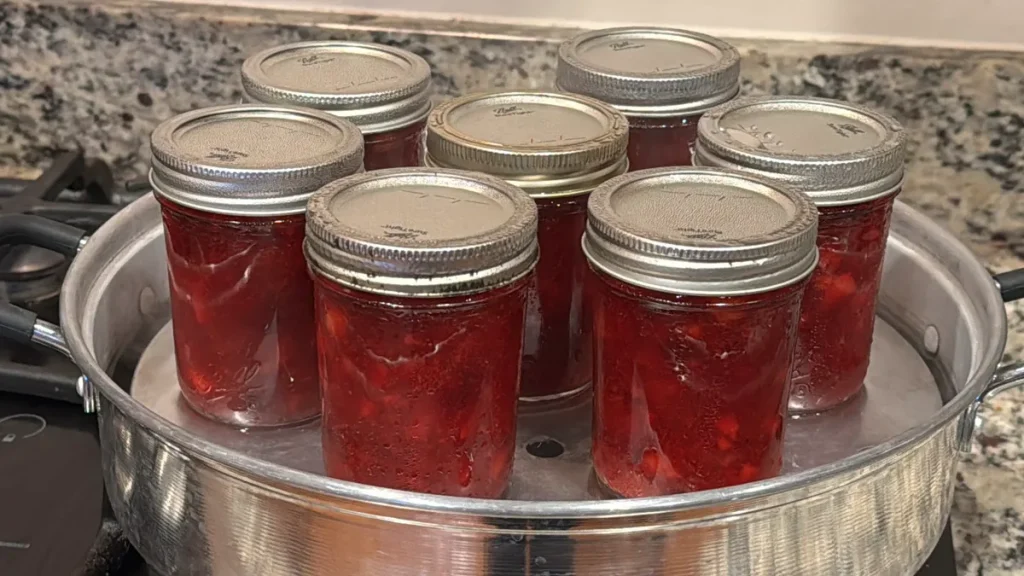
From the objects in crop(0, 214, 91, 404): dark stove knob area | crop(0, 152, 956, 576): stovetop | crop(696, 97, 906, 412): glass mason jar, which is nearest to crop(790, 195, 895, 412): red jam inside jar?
crop(696, 97, 906, 412): glass mason jar

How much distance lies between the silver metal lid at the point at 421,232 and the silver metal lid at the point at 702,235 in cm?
4

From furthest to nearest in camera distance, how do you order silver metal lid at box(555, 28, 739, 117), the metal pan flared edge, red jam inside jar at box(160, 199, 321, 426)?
silver metal lid at box(555, 28, 739, 117)
red jam inside jar at box(160, 199, 321, 426)
the metal pan flared edge

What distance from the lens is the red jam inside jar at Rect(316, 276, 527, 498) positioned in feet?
1.56

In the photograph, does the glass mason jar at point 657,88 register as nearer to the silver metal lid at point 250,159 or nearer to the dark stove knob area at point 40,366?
the silver metal lid at point 250,159

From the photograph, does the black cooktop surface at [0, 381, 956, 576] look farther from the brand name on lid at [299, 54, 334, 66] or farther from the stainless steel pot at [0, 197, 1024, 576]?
the brand name on lid at [299, 54, 334, 66]

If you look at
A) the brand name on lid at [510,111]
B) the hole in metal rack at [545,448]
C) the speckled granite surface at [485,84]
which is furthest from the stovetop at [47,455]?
the brand name on lid at [510,111]

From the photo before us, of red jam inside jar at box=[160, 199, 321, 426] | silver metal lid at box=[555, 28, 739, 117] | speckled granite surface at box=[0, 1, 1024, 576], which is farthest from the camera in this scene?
speckled granite surface at box=[0, 1, 1024, 576]

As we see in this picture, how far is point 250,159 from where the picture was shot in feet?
1.78

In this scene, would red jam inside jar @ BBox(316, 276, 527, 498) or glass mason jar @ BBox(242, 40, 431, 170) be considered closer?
red jam inside jar @ BBox(316, 276, 527, 498)

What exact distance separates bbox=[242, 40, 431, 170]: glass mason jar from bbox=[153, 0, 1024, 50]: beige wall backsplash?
0.60 feet

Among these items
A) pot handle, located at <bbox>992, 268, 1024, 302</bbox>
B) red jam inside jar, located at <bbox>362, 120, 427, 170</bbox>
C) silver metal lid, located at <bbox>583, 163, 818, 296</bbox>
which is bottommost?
pot handle, located at <bbox>992, 268, 1024, 302</bbox>

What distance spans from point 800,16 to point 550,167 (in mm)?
373

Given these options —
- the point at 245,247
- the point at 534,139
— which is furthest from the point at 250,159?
the point at 534,139

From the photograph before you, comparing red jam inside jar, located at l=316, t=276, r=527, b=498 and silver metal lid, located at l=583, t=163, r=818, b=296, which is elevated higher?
silver metal lid, located at l=583, t=163, r=818, b=296
